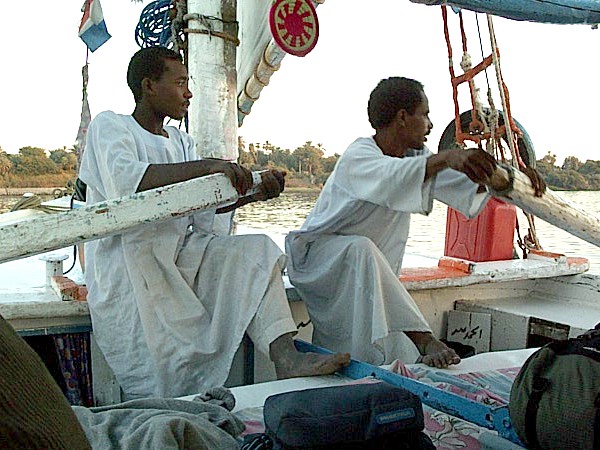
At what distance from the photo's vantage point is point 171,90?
95.7 inches

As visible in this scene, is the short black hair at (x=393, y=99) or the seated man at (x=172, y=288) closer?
the seated man at (x=172, y=288)

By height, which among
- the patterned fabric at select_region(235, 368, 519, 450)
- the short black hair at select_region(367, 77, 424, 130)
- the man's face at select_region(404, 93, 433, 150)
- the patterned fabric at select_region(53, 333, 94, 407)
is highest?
the short black hair at select_region(367, 77, 424, 130)

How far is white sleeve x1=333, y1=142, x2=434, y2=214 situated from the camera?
6.84ft

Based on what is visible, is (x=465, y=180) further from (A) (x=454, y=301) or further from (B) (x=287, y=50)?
(B) (x=287, y=50)

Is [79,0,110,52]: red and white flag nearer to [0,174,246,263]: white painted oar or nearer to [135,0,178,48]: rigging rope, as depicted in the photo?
[135,0,178,48]: rigging rope

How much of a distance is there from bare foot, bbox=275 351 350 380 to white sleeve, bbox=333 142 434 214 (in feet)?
1.65

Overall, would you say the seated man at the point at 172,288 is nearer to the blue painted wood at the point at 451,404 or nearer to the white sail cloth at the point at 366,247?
the blue painted wood at the point at 451,404

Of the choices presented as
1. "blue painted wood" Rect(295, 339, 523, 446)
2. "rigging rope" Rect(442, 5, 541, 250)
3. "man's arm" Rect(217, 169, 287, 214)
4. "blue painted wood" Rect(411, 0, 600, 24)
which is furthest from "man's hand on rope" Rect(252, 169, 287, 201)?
"rigging rope" Rect(442, 5, 541, 250)

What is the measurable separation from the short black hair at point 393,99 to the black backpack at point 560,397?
125 cm

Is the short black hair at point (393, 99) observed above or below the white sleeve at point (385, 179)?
above

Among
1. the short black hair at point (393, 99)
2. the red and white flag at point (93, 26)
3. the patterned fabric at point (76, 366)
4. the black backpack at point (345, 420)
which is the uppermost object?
the red and white flag at point (93, 26)

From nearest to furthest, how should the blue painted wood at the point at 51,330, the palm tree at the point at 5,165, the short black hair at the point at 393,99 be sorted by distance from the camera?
1. the blue painted wood at the point at 51,330
2. the short black hair at the point at 393,99
3. the palm tree at the point at 5,165

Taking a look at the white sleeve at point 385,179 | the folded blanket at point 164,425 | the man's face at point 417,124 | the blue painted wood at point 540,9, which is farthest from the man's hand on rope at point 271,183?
the blue painted wood at point 540,9

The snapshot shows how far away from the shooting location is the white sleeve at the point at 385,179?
2.08m
